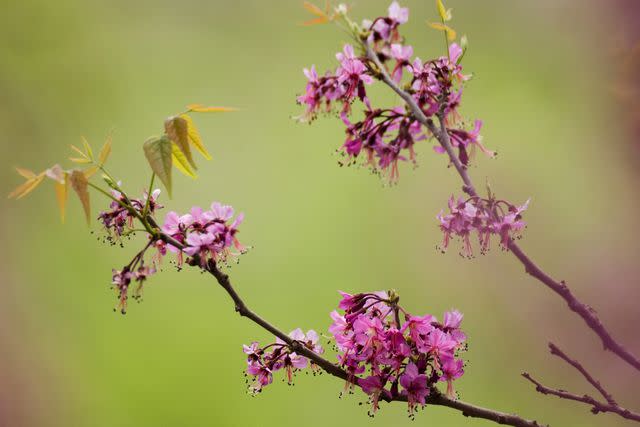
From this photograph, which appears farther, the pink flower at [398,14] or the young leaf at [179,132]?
the pink flower at [398,14]

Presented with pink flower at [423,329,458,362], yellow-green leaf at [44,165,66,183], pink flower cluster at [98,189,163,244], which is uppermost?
pink flower cluster at [98,189,163,244]

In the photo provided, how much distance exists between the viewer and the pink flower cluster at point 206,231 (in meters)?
0.66

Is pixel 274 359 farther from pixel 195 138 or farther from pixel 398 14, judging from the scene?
pixel 398 14

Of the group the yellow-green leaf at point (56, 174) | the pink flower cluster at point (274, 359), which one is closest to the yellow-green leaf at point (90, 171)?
the yellow-green leaf at point (56, 174)

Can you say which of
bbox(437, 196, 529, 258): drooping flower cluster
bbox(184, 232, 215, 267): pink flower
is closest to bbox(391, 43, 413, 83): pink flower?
bbox(437, 196, 529, 258): drooping flower cluster

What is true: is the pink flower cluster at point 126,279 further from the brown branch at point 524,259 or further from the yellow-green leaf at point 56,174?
the brown branch at point 524,259

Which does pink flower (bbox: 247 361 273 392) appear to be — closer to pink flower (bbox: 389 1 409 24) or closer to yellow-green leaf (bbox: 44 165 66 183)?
yellow-green leaf (bbox: 44 165 66 183)

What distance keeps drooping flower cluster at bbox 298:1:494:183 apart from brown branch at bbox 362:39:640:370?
0.04 feet

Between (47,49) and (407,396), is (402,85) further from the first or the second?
(47,49)

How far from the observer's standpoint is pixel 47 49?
2.45 metres

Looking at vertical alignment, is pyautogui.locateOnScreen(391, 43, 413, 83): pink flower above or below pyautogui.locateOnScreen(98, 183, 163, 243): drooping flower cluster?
above

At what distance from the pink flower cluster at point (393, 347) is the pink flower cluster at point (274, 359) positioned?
4 centimetres

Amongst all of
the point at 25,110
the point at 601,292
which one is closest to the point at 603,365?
the point at 601,292

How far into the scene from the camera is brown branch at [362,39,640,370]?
0.66m
